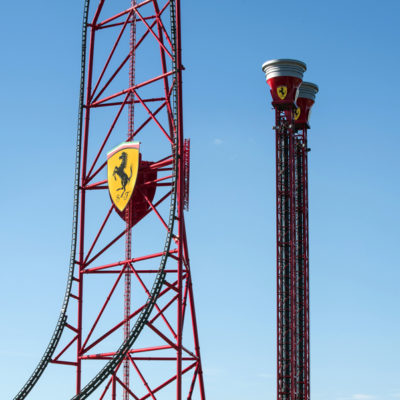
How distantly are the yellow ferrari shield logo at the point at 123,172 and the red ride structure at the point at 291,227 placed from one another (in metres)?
31.1

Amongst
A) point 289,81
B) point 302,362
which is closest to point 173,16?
point 289,81

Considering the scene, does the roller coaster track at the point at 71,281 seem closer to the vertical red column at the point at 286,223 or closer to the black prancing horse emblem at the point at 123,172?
the black prancing horse emblem at the point at 123,172

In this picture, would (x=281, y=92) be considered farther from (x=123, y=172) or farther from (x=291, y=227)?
(x=123, y=172)

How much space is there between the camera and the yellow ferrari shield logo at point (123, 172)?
1993 inches

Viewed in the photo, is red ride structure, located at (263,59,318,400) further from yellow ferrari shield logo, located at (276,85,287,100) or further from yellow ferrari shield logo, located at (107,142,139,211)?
yellow ferrari shield logo, located at (107,142,139,211)

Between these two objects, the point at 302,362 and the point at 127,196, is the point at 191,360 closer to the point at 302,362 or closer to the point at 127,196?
the point at 127,196

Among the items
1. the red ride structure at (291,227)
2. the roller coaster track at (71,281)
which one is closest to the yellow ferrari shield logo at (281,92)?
the red ride structure at (291,227)

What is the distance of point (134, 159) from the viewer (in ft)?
166

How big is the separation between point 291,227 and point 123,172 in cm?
3257

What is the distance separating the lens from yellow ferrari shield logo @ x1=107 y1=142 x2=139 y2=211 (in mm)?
50625

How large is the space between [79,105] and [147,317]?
13.0 metres

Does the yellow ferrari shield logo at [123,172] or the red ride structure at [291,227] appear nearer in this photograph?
the yellow ferrari shield logo at [123,172]

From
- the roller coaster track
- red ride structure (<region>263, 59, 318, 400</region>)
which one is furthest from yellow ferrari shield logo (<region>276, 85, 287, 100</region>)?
the roller coaster track

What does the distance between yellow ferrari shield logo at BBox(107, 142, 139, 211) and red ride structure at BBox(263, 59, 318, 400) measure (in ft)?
102
